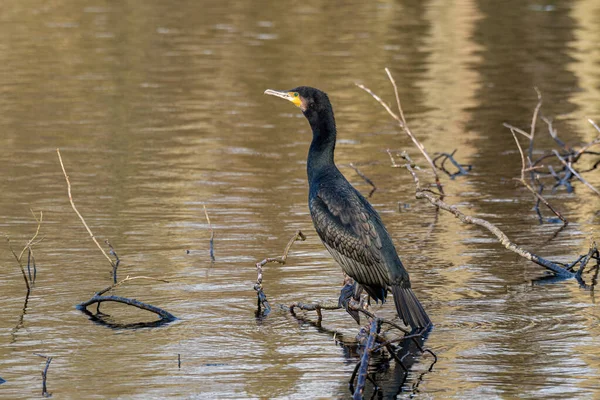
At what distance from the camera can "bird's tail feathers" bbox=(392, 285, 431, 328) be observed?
8781 millimetres

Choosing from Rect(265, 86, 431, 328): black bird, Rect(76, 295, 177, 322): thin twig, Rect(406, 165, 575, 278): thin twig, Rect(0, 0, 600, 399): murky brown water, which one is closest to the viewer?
Rect(0, 0, 600, 399): murky brown water

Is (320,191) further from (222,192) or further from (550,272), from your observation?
(222,192)

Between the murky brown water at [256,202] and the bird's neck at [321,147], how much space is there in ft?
3.91

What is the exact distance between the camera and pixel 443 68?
1059 inches

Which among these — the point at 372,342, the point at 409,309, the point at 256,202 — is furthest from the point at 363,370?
the point at 256,202

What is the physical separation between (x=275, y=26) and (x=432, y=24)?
474cm

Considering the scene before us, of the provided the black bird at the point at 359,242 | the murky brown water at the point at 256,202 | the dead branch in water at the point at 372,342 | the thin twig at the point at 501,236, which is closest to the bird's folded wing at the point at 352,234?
the black bird at the point at 359,242

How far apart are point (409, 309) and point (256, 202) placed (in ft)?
18.5

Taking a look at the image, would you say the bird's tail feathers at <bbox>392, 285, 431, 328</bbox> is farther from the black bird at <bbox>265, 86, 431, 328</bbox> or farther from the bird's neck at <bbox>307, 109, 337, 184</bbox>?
the bird's neck at <bbox>307, 109, 337, 184</bbox>

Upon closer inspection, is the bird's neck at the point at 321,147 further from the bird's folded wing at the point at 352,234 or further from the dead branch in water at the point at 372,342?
the dead branch in water at the point at 372,342

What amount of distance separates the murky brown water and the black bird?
0.45 metres

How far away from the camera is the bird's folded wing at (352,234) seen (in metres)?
8.95

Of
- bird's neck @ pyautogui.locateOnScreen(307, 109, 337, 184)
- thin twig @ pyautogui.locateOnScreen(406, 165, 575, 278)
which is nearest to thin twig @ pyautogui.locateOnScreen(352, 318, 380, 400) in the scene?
bird's neck @ pyautogui.locateOnScreen(307, 109, 337, 184)

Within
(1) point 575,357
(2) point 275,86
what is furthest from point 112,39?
(1) point 575,357
